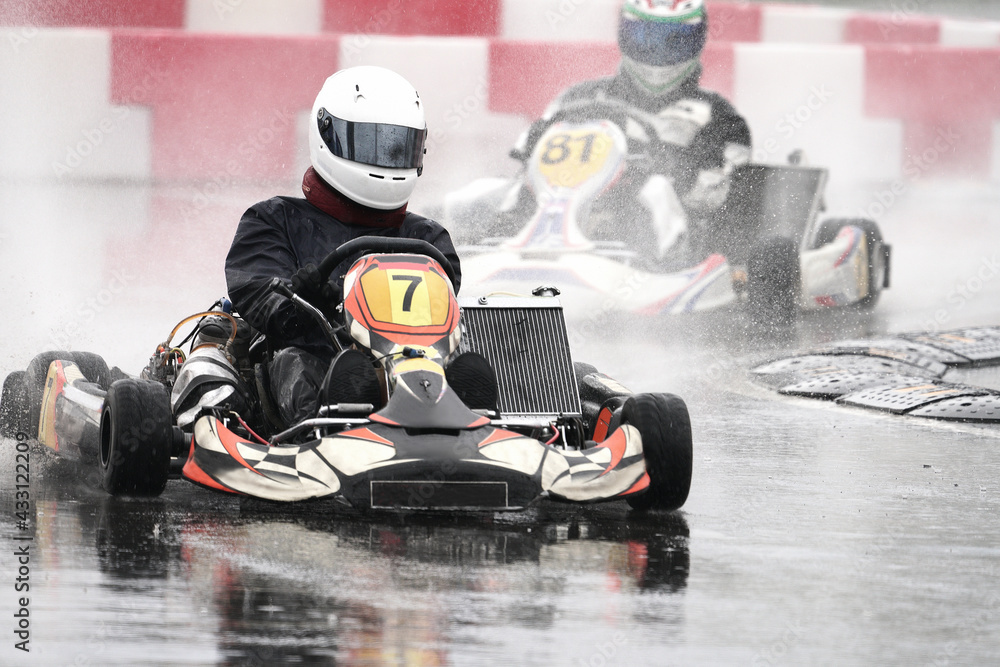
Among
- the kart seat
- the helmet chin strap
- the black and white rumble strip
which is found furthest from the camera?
the helmet chin strap

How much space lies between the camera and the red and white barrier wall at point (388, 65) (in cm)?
1170

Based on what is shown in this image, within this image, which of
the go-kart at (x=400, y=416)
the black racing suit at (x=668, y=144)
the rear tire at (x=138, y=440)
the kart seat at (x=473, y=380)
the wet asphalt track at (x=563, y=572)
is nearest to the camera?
the wet asphalt track at (x=563, y=572)

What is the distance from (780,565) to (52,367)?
125 inches

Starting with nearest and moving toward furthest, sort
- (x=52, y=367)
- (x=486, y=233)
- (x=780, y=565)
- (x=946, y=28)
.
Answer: (x=780, y=565) → (x=52, y=367) → (x=486, y=233) → (x=946, y=28)

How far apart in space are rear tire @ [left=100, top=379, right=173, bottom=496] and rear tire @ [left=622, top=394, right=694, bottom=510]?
1.44m

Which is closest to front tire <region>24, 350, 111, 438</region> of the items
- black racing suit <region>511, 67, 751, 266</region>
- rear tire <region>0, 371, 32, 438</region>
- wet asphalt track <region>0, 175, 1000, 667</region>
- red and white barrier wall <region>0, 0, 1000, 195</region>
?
rear tire <region>0, 371, 32, 438</region>

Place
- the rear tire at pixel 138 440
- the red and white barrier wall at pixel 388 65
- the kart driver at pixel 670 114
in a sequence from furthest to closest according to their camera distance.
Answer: the red and white barrier wall at pixel 388 65 → the kart driver at pixel 670 114 → the rear tire at pixel 138 440

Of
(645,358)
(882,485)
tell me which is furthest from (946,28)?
(882,485)

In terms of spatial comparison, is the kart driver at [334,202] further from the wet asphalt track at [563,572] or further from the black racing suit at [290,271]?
the wet asphalt track at [563,572]

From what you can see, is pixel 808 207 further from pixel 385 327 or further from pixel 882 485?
pixel 385 327

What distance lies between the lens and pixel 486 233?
10.7 m

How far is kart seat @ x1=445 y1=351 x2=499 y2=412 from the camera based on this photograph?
4.96m

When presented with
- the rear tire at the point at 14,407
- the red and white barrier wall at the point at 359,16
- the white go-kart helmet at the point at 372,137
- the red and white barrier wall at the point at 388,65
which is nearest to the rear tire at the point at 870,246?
the red and white barrier wall at the point at 388,65

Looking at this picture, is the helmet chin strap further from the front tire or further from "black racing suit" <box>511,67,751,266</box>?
the front tire
